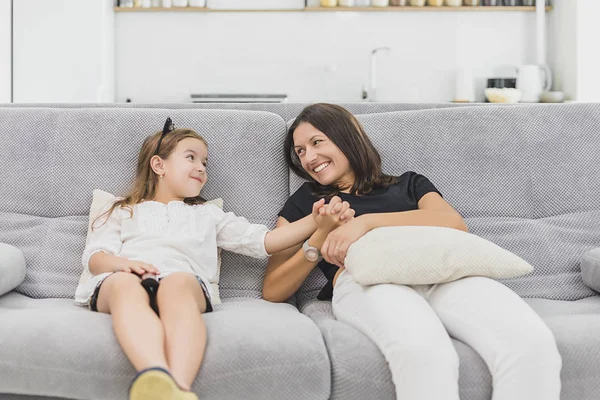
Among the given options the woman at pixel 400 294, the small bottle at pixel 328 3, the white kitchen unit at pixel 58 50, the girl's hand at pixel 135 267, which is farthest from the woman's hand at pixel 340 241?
the small bottle at pixel 328 3

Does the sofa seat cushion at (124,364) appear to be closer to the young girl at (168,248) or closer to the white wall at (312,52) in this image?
the young girl at (168,248)

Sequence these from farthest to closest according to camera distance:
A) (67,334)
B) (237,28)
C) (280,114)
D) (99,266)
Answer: (237,28), (280,114), (99,266), (67,334)

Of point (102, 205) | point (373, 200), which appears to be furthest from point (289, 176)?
point (102, 205)

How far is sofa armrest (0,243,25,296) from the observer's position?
1679mm

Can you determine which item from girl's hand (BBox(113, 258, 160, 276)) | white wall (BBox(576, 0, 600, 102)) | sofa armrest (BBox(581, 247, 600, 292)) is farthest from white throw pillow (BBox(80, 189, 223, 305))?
white wall (BBox(576, 0, 600, 102))

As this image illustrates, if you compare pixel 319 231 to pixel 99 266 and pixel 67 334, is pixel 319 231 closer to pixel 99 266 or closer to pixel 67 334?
pixel 99 266

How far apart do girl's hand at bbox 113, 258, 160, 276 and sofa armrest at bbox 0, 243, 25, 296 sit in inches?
11.2

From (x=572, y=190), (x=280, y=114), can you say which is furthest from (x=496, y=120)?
(x=280, y=114)

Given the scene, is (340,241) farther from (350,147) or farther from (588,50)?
(588,50)

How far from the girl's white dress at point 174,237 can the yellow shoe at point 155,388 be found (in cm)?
53

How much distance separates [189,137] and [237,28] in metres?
2.64

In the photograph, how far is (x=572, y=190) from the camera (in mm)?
2008

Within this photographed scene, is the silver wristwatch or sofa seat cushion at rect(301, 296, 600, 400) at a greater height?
the silver wristwatch

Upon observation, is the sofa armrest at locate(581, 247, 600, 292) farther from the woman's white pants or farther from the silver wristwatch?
the silver wristwatch
